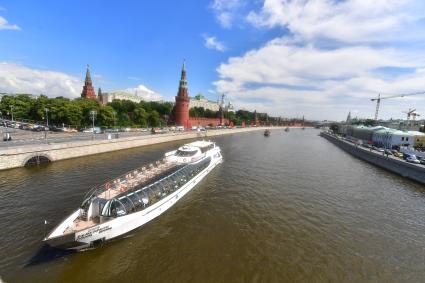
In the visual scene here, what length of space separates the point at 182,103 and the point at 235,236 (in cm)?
9687

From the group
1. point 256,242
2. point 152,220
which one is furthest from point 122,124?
point 256,242

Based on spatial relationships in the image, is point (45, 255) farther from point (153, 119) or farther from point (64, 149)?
point (153, 119)

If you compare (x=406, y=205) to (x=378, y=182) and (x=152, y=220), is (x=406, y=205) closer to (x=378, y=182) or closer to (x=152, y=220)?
(x=378, y=182)

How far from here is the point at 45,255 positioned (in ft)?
39.8

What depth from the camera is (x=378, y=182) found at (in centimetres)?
3241

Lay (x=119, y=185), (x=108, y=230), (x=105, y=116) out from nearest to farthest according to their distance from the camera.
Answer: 1. (x=108, y=230)
2. (x=119, y=185)
3. (x=105, y=116)

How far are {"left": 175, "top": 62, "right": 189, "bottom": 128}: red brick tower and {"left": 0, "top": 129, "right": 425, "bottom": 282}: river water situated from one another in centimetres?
8208

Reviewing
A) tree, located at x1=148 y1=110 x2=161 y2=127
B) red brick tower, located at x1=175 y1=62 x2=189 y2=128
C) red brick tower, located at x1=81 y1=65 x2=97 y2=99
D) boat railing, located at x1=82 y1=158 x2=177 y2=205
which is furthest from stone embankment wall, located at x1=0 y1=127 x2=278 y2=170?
red brick tower, located at x1=81 y1=65 x2=97 y2=99

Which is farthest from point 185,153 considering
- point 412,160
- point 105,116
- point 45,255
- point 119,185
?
point 105,116

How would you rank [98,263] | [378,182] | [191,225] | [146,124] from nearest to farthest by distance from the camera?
[98,263] < [191,225] < [378,182] < [146,124]

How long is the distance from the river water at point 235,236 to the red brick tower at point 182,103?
82.1 metres

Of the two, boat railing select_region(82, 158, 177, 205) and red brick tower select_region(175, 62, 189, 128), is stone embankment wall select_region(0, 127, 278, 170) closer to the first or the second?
boat railing select_region(82, 158, 177, 205)

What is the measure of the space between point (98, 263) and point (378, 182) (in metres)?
35.7

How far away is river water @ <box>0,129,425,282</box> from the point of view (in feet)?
38.4
